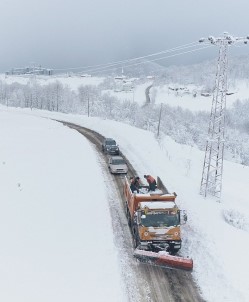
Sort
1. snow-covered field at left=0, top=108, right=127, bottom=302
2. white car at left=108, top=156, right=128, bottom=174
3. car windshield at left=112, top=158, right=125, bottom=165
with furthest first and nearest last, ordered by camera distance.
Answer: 1. car windshield at left=112, top=158, right=125, bottom=165
2. white car at left=108, top=156, right=128, bottom=174
3. snow-covered field at left=0, top=108, right=127, bottom=302

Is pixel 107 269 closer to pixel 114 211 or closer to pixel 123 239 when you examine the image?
pixel 123 239

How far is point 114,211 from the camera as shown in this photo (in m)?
27.3

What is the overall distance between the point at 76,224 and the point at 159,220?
5.72m

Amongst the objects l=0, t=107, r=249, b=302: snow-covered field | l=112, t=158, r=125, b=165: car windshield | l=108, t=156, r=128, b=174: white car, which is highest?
l=112, t=158, r=125, b=165: car windshield

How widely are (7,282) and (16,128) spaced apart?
4405 cm

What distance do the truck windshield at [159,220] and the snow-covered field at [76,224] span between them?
1912mm

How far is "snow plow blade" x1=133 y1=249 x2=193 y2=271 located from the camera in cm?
1970

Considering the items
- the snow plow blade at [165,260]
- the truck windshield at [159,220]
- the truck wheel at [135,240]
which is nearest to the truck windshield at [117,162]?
the truck wheel at [135,240]

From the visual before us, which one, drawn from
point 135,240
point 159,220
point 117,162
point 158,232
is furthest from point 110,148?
point 158,232

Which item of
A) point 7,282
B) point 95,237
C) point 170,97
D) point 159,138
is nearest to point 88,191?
point 95,237

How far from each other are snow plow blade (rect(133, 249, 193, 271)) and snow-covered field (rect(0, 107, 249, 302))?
1.90ft

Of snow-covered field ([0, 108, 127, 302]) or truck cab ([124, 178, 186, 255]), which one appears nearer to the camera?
snow-covered field ([0, 108, 127, 302])

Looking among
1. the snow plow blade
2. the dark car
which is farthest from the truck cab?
the dark car

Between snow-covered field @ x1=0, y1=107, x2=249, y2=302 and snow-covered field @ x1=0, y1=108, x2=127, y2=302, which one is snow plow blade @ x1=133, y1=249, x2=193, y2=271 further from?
snow-covered field @ x1=0, y1=108, x2=127, y2=302
